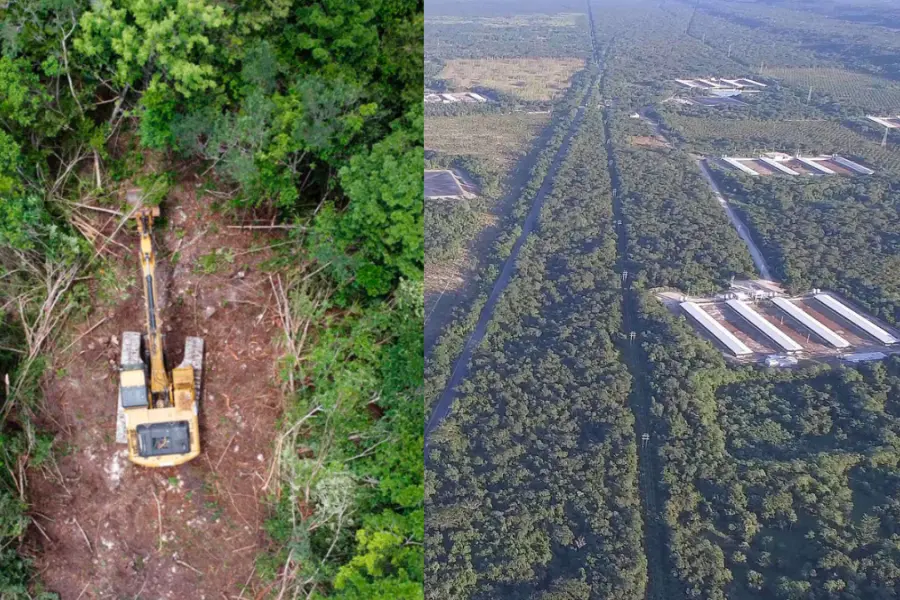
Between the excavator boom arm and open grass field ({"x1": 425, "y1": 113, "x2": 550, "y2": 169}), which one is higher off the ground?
open grass field ({"x1": 425, "y1": 113, "x2": 550, "y2": 169})

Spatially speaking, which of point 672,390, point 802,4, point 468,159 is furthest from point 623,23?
point 672,390

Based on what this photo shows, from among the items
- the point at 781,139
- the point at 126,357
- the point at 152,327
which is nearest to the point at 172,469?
the point at 126,357

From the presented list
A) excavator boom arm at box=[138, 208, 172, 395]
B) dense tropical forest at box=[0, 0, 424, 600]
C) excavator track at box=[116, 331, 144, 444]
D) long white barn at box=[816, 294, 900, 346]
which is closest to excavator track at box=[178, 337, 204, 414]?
excavator boom arm at box=[138, 208, 172, 395]

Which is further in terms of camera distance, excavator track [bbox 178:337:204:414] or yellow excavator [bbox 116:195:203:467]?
excavator track [bbox 178:337:204:414]

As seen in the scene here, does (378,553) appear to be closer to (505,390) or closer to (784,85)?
(505,390)

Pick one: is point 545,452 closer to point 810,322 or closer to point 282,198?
point 810,322

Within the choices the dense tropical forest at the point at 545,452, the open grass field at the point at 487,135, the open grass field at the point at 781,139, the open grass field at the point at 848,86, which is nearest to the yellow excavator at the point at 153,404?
the dense tropical forest at the point at 545,452

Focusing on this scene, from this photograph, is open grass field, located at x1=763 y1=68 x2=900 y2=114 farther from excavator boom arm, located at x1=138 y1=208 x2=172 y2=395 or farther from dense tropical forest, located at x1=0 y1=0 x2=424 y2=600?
excavator boom arm, located at x1=138 y1=208 x2=172 y2=395

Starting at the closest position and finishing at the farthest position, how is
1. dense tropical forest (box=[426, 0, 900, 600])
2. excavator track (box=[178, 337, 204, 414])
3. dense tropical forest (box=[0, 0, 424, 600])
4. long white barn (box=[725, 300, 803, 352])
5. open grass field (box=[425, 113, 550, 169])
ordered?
1. dense tropical forest (box=[0, 0, 424, 600])
2. excavator track (box=[178, 337, 204, 414])
3. dense tropical forest (box=[426, 0, 900, 600])
4. long white barn (box=[725, 300, 803, 352])
5. open grass field (box=[425, 113, 550, 169])
